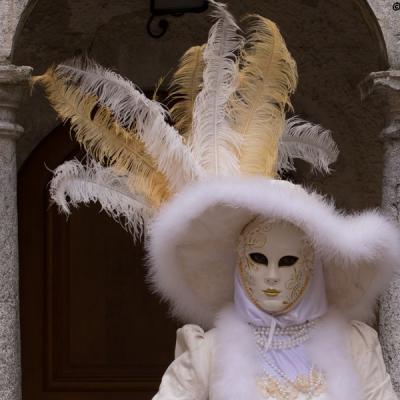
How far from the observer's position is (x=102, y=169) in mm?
4285

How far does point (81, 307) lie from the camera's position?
6.11 m

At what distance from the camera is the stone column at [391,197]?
473cm

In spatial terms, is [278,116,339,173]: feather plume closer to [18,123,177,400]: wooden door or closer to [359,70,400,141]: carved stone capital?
[359,70,400,141]: carved stone capital

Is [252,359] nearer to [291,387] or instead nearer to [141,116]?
[291,387]

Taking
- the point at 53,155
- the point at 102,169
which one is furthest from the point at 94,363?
the point at 102,169

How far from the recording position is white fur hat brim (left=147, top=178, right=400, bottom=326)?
3895mm

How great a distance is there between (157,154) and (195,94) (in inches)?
13.8

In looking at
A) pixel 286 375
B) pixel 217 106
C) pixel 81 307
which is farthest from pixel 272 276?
pixel 81 307

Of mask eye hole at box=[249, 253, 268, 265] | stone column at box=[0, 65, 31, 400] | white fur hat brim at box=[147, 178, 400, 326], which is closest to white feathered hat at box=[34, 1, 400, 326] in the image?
white fur hat brim at box=[147, 178, 400, 326]

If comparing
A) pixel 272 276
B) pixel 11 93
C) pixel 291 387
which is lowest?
pixel 291 387

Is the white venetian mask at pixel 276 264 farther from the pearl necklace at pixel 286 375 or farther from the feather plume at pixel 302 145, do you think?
the feather plume at pixel 302 145

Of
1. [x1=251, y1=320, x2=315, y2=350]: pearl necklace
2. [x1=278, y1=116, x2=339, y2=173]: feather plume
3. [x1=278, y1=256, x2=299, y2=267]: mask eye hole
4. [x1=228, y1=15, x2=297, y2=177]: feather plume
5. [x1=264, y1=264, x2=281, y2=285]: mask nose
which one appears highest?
[x1=228, y1=15, x2=297, y2=177]: feather plume

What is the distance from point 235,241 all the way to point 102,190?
0.48m

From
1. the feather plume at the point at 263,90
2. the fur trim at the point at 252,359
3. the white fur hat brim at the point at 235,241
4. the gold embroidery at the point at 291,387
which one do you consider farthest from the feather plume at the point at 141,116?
the gold embroidery at the point at 291,387
